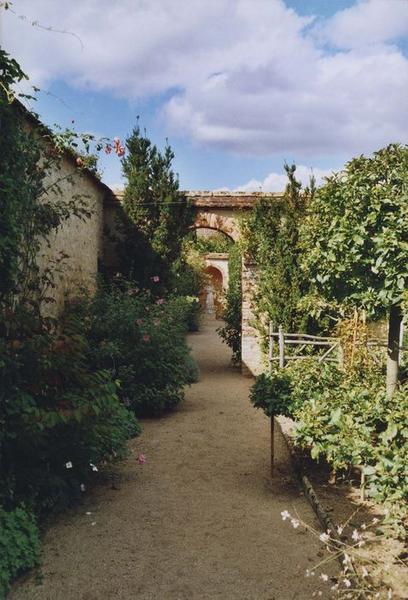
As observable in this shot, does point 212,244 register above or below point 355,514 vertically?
above

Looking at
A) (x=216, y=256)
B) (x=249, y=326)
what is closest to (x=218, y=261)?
(x=216, y=256)

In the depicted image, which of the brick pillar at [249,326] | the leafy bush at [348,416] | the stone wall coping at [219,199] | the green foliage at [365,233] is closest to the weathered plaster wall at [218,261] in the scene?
the stone wall coping at [219,199]

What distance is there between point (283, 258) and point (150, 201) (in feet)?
11.2

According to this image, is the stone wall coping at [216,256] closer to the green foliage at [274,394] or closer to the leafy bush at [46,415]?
the green foliage at [274,394]

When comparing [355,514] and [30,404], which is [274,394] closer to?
[355,514]

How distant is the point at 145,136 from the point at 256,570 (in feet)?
32.1

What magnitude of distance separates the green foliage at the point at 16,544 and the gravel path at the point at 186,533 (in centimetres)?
12

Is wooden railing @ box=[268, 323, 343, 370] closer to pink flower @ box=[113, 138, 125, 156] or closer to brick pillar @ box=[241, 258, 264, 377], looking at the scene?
brick pillar @ box=[241, 258, 264, 377]

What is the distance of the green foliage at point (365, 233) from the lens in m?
4.15

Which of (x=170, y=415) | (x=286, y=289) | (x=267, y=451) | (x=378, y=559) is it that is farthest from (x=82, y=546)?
(x=286, y=289)

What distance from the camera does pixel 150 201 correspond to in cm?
1152

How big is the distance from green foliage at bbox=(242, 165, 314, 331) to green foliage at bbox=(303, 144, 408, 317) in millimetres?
4818

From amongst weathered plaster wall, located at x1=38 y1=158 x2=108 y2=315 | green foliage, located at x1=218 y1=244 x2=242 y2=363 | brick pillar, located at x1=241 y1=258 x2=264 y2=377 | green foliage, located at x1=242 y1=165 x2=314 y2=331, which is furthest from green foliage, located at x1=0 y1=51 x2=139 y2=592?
green foliage, located at x1=218 y1=244 x2=242 y2=363

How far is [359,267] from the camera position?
174 inches
